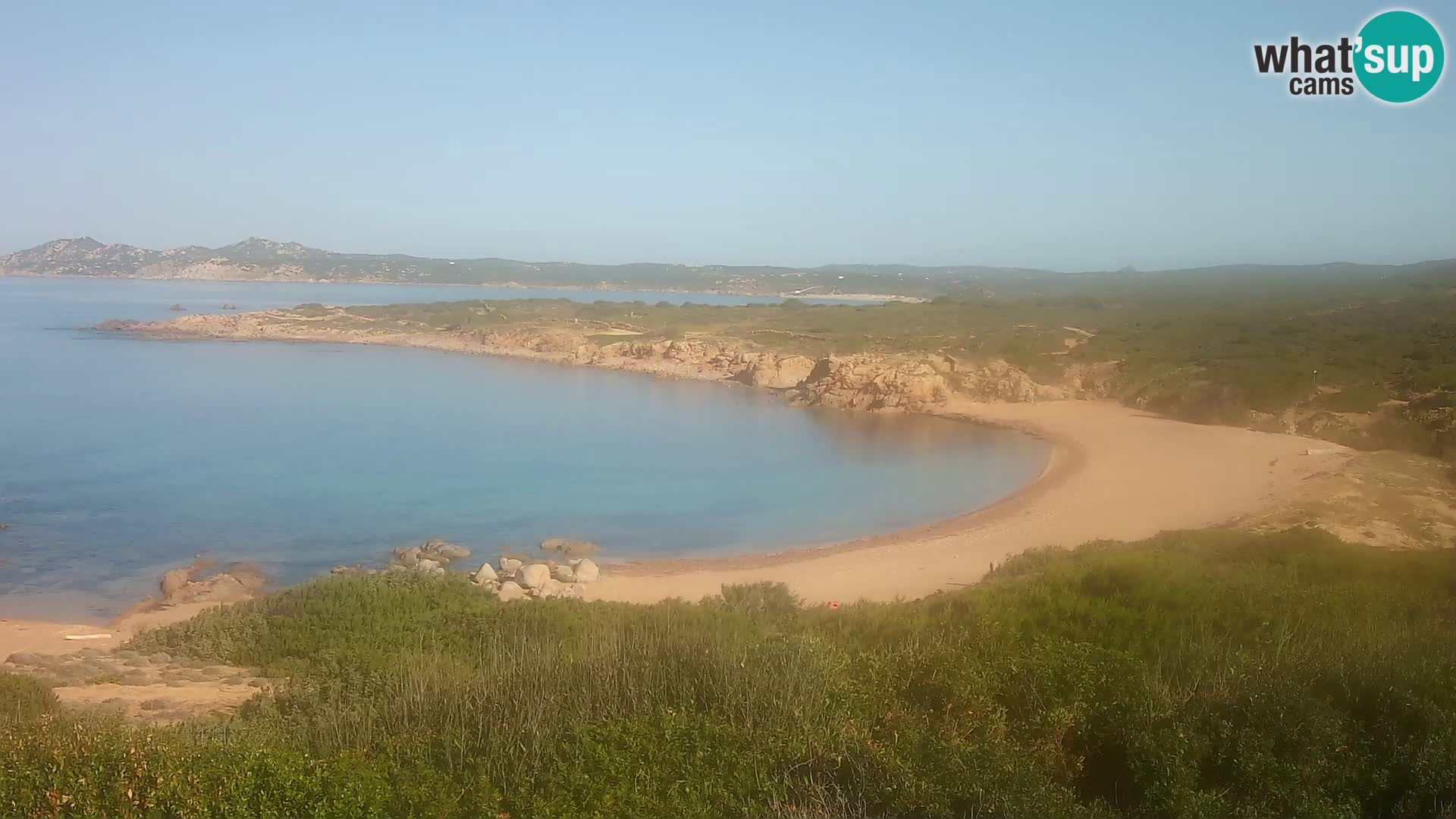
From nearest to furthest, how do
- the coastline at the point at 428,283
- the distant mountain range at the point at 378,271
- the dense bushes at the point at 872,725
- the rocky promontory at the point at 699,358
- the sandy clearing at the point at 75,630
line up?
the dense bushes at the point at 872,725 < the sandy clearing at the point at 75,630 < the rocky promontory at the point at 699,358 < the coastline at the point at 428,283 < the distant mountain range at the point at 378,271

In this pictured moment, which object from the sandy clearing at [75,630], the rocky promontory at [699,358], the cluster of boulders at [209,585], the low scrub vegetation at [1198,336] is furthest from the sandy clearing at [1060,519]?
the rocky promontory at [699,358]

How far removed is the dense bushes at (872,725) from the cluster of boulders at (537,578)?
4.75m

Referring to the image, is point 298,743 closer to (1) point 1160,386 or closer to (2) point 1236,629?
(2) point 1236,629

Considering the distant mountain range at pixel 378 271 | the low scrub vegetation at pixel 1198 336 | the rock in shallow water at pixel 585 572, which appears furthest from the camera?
the distant mountain range at pixel 378 271

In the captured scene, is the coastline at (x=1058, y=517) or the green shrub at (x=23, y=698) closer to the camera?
the green shrub at (x=23, y=698)

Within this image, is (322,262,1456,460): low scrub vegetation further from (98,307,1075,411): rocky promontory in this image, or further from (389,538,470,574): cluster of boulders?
(389,538,470,574): cluster of boulders

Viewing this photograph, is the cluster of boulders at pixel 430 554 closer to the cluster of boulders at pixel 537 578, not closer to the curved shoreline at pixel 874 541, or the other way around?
the cluster of boulders at pixel 537 578

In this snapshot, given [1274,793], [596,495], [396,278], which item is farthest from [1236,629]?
[396,278]

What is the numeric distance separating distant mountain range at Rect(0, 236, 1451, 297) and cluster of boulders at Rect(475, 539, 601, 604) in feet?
339

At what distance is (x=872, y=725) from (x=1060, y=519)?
13.7 metres

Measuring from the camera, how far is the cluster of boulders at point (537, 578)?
13938 mm

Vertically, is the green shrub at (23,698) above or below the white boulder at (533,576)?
above

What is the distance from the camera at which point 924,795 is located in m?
4.56

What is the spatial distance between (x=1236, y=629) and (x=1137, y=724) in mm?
3016
